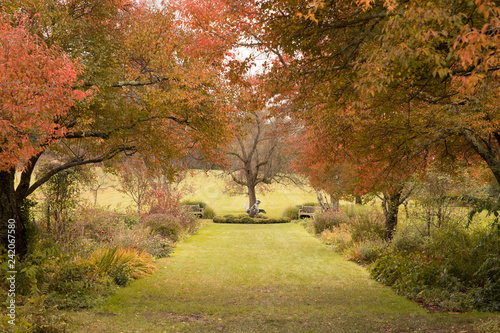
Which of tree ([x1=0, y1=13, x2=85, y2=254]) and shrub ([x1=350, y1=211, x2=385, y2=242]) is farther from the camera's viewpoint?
shrub ([x1=350, y1=211, x2=385, y2=242])

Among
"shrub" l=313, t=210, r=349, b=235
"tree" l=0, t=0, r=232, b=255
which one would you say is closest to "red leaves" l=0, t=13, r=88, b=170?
"tree" l=0, t=0, r=232, b=255

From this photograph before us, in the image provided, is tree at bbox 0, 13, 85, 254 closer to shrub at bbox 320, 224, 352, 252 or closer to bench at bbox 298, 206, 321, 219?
shrub at bbox 320, 224, 352, 252

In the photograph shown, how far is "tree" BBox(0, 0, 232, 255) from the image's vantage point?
7121 mm

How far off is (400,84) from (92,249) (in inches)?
335

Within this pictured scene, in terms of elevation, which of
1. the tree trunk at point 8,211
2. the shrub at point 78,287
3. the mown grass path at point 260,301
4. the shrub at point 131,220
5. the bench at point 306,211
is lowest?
the mown grass path at point 260,301

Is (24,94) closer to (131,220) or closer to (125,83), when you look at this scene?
(125,83)

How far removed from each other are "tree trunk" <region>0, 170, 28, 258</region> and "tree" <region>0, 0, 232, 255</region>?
0.06 feet

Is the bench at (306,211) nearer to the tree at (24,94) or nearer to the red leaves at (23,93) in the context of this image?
the tree at (24,94)

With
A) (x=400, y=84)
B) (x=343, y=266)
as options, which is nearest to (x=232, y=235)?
(x=343, y=266)

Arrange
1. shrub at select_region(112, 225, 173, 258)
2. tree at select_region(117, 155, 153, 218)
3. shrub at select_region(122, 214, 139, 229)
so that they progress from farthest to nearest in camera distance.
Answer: tree at select_region(117, 155, 153, 218) < shrub at select_region(122, 214, 139, 229) < shrub at select_region(112, 225, 173, 258)

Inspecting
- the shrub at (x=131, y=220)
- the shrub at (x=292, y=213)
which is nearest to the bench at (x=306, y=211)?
the shrub at (x=292, y=213)

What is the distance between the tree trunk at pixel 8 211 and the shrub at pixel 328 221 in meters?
14.1

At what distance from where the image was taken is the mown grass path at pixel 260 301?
5.78m

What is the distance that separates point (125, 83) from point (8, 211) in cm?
381
